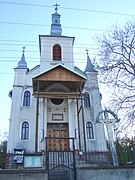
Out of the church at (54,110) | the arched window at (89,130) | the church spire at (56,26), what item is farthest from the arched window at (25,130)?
the church spire at (56,26)

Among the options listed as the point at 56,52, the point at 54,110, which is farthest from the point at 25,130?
the point at 56,52

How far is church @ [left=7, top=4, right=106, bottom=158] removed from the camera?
17828 millimetres

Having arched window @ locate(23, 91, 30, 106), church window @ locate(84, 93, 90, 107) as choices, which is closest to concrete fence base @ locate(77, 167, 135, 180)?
church window @ locate(84, 93, 90, 107)

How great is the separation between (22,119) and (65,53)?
9083 mm

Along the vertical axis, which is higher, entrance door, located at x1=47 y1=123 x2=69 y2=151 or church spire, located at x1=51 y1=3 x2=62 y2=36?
church spire, located at x1=51 y1=3 x2=62 y2=36

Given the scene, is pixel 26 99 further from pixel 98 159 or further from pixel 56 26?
pixel 56 26

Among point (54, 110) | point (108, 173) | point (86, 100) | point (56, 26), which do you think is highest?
point (56, 26)

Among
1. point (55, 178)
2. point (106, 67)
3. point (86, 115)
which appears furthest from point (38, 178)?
point (86, 115)

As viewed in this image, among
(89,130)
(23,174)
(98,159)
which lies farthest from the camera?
(89,130)

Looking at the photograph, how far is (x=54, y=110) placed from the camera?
19766mm

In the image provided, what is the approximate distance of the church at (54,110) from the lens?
58.5 ft

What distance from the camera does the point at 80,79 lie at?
17797 mm

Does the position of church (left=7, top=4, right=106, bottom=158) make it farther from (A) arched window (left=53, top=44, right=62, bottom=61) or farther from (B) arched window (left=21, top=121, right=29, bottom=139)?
(A) arched window (left=53, top=44, right=62, bottom=61)

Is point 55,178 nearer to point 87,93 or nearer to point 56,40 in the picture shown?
point 87,93
